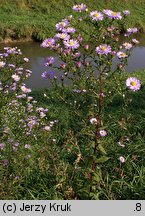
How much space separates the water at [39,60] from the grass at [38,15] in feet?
1.76

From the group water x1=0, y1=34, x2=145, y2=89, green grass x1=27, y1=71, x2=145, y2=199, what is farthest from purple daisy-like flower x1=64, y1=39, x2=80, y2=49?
water x1=0, y1=34, x2=145, y2=89

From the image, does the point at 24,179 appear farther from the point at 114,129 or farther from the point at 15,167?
the point at 114,129

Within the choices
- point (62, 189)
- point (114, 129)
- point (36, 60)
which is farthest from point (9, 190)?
point (36, 60)

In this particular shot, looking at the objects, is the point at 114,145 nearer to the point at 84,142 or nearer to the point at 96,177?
the point at 84,142

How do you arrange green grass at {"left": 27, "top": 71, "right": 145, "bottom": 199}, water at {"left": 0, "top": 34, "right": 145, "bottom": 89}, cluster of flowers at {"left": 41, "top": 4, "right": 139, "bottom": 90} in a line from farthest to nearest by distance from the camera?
water at {"left": 0, "top": 34, "right": 145, "bottom": 89}
green grass at {"left": 27, "top": 71, "right": 145, "bottom": 199}
cluster of flowers at {"left": 41, "top": 4, "right": 139, "bottom": 90}

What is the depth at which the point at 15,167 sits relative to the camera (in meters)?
4.45

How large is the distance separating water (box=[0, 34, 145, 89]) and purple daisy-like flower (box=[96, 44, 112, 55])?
7.64m

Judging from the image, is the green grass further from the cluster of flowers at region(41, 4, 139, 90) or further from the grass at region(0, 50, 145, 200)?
the cluster of flowers at region(41, 4, 139, 90)

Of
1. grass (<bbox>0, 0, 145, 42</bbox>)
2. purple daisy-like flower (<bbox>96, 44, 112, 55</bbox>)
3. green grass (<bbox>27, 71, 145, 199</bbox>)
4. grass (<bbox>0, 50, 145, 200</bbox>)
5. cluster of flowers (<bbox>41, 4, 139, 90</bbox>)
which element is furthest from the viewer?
grass (<bbox>0, 0, 145, 42</bbox>)

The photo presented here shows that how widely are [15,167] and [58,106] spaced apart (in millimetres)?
3764

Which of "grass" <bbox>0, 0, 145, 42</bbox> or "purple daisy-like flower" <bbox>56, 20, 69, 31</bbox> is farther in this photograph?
"grass" <bbox>0, 0, 145, 42</bbox>

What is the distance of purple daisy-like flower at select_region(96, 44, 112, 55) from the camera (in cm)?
349

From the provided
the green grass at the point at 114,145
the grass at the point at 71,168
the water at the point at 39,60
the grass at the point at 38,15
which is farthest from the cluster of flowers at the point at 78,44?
the grass at the point at 38,15

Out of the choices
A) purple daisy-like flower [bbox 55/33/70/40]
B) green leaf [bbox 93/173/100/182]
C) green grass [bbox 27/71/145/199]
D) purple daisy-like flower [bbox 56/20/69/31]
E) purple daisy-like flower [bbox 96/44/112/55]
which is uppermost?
purple daisy-like flower [bbox 56/20/69/31]
